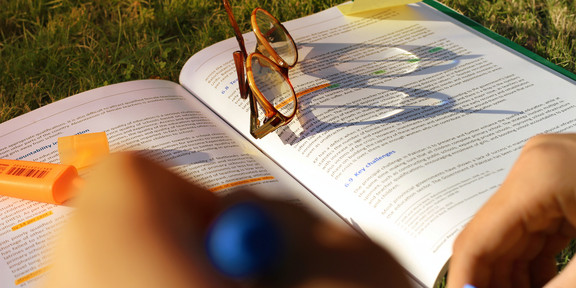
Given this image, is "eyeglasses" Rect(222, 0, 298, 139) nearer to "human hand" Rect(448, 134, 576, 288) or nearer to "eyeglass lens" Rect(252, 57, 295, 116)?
"eyeglass lens" Rect(252, 57, 295, 116)

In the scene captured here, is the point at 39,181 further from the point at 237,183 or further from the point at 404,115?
the point at 404,115

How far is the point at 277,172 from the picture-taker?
3.60ft

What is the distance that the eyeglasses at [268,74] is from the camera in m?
1.14

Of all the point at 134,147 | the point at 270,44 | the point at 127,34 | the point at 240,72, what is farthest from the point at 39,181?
the point at 127,34

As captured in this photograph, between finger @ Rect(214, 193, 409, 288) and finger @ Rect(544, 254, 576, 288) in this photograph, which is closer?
finger @ Rect(544, 254, 576, 288)

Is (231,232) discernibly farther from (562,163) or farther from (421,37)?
(421,37)

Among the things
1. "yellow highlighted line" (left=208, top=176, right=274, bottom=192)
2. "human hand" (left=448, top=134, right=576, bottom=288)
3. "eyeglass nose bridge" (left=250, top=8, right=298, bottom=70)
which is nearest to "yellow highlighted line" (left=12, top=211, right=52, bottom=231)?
"yellow highlighted line" (left=208, top=176, right=274, bottom=192)

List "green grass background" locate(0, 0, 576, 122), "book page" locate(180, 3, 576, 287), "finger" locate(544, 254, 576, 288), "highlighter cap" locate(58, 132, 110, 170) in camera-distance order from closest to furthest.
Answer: "finger" locate(544, 254, 576, 288) → "book page" locate(180, 3, 576, 287) → "highlighter cap" locate(58, 132, 110, 170) → "green grass background" locate(0, 0, 576, 122)

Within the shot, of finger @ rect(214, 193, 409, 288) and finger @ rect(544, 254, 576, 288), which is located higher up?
finger @ rect(544, 254, 576, 288)

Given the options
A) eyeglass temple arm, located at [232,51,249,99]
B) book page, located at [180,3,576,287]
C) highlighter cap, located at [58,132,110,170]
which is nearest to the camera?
book page, located at [180,3,576,287]

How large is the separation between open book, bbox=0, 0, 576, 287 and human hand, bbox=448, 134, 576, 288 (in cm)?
14

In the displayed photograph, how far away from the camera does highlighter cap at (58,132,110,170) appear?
109 cm

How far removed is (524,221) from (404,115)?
1.49 feet

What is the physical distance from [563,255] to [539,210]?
41 centimetres
